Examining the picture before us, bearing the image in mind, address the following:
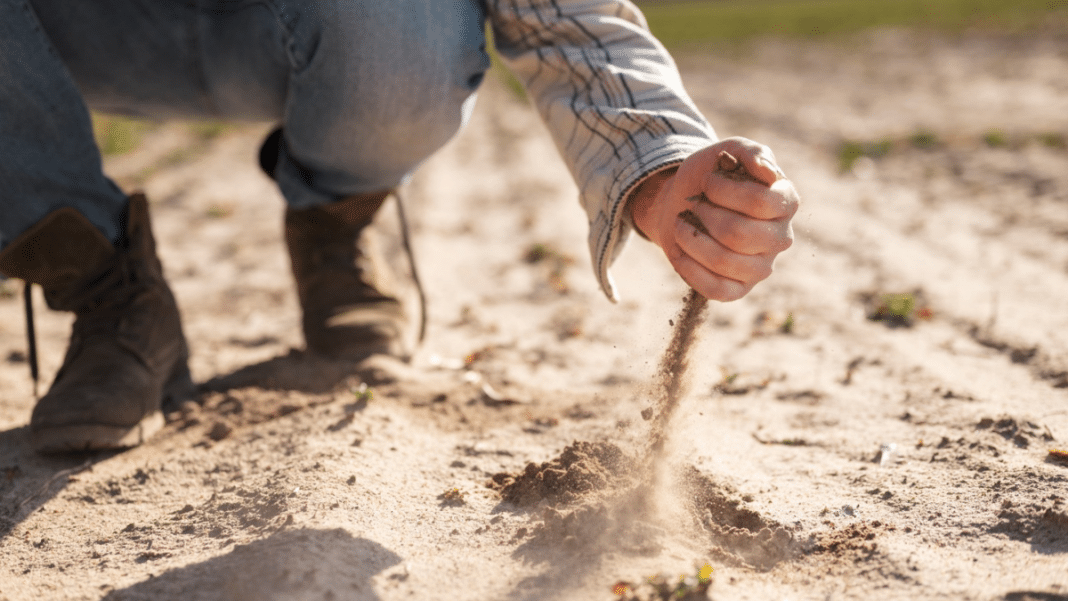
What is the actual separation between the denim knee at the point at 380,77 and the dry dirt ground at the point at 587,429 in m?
0.71

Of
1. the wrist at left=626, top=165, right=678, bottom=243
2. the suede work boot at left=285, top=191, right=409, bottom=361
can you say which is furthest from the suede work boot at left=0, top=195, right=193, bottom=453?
the wrist at left=626, top=165, right=678, bottom=243

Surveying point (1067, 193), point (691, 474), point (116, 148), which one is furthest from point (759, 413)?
point (116, 148)

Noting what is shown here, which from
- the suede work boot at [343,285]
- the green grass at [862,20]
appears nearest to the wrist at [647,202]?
the suede work boot at [343,285]

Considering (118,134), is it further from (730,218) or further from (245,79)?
(730,218)

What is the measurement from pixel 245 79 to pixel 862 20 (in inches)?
714

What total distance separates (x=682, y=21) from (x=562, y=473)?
23.7 metres

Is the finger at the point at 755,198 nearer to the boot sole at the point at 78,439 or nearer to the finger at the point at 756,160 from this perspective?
the finger at the point at 756,160

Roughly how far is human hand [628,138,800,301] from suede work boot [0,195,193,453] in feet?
5.05

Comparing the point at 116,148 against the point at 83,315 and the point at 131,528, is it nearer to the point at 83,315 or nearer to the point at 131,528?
the point at 83,315

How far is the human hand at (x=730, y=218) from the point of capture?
4.78 ft

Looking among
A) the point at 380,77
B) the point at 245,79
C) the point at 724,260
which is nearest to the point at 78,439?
the point at 245,79

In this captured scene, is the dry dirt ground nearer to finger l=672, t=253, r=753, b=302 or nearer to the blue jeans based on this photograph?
finger l=672, t=253, r=753, b=302

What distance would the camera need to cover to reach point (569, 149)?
1.93 metres

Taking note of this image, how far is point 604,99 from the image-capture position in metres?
1.83
